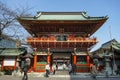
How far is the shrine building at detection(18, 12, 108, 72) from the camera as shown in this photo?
1276 inches

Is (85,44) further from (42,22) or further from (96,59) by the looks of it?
(42,22)

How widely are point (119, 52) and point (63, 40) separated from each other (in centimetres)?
1015

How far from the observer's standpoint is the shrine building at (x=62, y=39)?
32406 millimetres

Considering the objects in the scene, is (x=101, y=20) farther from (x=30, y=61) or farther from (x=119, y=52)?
(x=30, y=61)

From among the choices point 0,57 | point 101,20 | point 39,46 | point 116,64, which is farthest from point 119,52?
point 0,57

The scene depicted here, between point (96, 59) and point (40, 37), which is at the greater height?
point (40, 37)

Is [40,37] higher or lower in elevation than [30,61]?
higher

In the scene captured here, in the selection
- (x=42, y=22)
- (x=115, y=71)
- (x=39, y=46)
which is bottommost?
(x=115, y=71)

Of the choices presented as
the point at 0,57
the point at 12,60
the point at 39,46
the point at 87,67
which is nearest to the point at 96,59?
the point at 87,67

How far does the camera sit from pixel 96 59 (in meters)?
32.9

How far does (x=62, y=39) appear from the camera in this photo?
113ft

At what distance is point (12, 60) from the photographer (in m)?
33.7

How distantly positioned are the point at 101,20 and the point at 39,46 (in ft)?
38.3

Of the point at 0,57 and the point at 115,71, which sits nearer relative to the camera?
the point at 115,71
